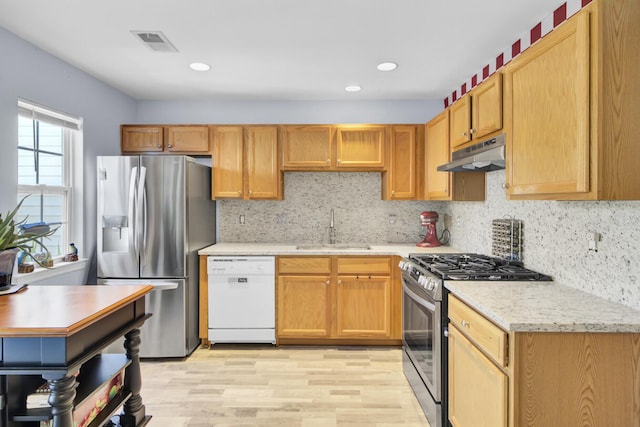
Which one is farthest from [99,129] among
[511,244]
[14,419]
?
[511,244]

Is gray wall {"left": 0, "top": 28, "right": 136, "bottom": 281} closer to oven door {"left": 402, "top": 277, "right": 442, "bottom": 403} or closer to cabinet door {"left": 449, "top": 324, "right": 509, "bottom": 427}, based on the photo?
oven door {"left": 402, "top": 277, "right": 442, "bottom": 403}

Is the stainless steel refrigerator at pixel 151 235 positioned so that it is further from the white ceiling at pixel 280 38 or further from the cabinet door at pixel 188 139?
the white ceiling at pixel 280 38

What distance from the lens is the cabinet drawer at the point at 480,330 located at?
1.51m

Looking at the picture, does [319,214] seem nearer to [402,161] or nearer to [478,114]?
Result: [402,161]

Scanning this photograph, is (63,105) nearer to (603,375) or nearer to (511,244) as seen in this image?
(511,244)

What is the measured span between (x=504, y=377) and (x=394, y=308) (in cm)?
209

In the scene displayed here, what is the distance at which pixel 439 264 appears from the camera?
256 centimetres

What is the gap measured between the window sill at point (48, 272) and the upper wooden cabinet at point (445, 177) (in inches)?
125

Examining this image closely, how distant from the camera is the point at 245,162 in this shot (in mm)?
3879

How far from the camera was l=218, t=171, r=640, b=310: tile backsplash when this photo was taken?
175cm

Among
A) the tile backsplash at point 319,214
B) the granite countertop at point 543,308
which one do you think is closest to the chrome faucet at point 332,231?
the tile backsplash at point 319,214

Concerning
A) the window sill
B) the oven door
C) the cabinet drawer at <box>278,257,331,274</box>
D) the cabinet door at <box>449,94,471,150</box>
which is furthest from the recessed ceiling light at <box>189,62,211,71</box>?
the oven door

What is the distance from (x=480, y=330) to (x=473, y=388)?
325mm

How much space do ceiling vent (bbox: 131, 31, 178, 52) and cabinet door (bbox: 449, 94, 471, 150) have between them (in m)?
2.14
